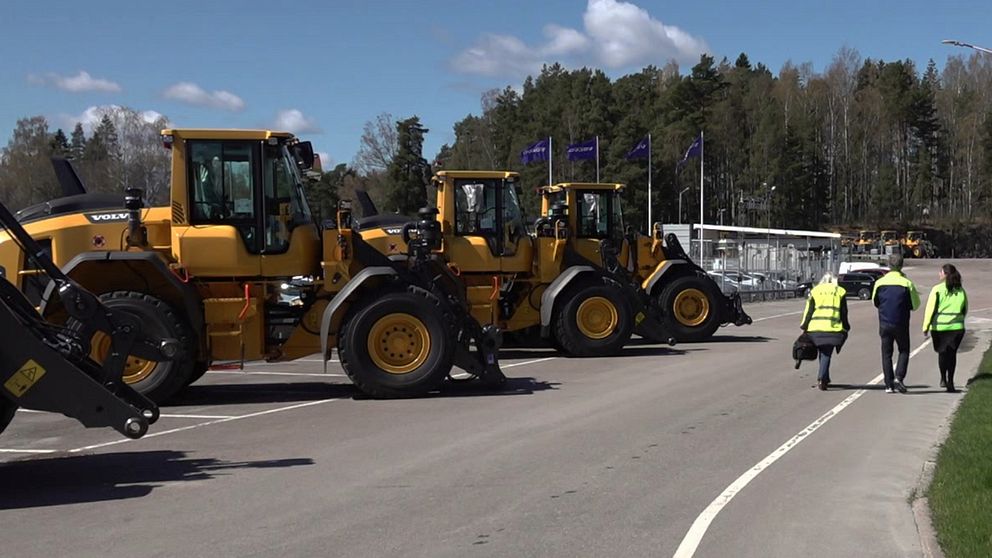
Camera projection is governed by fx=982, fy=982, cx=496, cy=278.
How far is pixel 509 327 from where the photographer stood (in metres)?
18.5

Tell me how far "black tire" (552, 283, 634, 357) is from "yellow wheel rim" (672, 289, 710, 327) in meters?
3.03

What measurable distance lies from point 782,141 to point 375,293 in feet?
279

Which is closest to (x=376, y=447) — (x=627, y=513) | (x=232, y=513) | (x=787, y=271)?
(x=232, y=513)

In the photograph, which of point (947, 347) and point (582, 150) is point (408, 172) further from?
point (947, 347)

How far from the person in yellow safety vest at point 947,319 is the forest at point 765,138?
56537 mm

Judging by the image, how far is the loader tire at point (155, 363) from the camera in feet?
39.7

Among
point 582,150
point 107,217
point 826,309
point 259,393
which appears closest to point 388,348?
point 259,393

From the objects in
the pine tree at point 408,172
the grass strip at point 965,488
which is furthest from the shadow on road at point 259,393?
the pine tree at point 408,172

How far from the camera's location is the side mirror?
13.5m

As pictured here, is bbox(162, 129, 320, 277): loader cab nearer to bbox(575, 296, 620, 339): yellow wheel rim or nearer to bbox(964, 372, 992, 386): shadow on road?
bbox(575, 296, 620, 339): yellow wheel rim

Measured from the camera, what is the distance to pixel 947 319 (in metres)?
13.2

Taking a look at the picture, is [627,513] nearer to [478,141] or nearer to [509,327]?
[509,327]

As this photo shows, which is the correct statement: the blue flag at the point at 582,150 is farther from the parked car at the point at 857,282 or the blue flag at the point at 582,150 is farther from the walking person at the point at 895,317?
the walking person at the point at 895,317

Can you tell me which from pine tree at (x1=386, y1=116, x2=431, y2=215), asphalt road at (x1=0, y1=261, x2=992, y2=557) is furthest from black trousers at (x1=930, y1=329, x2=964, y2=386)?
pine tree at (x1=386, y1=116, x2=431, y2=215)
